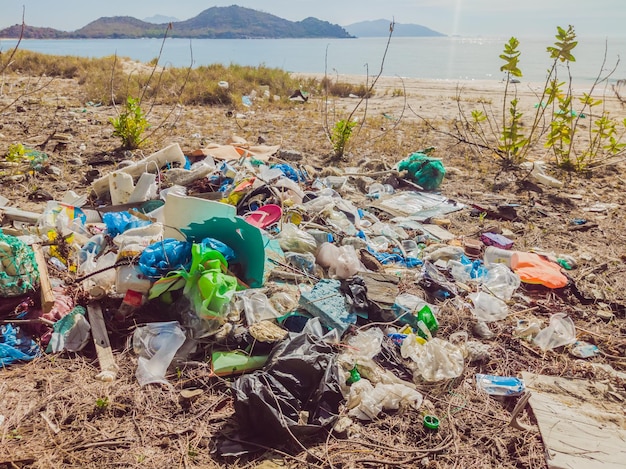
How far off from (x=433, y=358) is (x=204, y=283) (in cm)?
143

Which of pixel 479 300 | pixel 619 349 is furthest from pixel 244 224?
pixel 619 349

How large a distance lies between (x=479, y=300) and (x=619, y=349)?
0.92 m

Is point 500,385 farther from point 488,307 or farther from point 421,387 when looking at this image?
point 488,307

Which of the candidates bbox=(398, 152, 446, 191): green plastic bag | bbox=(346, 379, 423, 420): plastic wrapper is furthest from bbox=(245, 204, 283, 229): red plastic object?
bbox=(398, 152, 446, 191): green plastic bag

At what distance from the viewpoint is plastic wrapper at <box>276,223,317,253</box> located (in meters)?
3.53

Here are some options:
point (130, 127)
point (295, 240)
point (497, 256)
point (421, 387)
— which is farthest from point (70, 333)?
point (130, 127)

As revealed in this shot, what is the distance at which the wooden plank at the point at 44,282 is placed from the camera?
256 cm

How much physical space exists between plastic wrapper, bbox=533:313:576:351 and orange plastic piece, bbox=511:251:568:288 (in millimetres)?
522

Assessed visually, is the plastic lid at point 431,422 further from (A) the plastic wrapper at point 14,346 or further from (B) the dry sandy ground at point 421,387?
(A) the plastic wrapper at point 14,346

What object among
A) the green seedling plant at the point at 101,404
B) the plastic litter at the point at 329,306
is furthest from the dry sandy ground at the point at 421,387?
the plastic litter at the point at 329,306

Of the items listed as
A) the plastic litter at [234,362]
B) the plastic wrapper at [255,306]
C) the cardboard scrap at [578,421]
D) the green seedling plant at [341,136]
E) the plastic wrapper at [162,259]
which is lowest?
the cardboard scrap at [578,421]

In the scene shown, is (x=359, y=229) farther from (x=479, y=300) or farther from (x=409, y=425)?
(x=409, y=425)

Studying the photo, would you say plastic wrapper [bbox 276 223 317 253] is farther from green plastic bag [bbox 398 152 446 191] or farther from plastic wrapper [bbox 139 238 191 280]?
green plastic bag [bbox 398 152 446 191]

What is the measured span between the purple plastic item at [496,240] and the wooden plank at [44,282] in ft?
12.1
